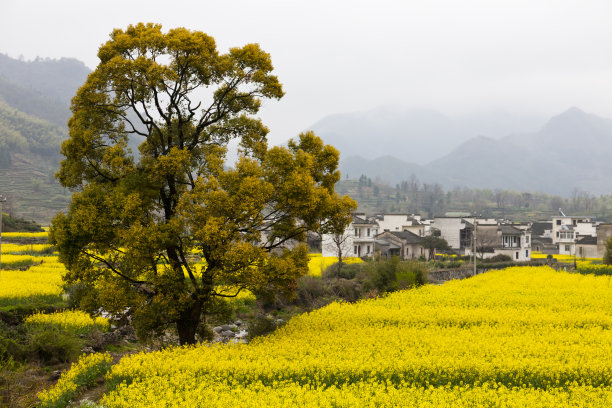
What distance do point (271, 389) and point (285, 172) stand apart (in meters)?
7.76

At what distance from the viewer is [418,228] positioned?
100438mm

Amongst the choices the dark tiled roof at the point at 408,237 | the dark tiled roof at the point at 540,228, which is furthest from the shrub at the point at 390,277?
the dark tiled roof at the point at 540,228

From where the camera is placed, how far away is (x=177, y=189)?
2044cm

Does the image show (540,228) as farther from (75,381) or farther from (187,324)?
(75,381)

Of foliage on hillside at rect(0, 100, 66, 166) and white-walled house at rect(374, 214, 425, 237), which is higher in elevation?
foliage on hillside at rect(0, 100, 66, 166)

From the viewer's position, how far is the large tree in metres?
17.6

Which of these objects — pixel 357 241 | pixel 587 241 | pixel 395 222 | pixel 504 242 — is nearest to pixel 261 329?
pixel 357 241

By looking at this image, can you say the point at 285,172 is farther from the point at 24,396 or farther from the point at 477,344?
the point at 24,396

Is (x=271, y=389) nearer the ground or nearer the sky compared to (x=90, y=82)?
nearer the ground

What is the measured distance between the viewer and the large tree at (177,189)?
693 inches

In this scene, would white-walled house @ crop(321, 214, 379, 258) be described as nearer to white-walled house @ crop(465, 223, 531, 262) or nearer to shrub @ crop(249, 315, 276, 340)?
white-walled house @ crop(465, 223, 531, 262)

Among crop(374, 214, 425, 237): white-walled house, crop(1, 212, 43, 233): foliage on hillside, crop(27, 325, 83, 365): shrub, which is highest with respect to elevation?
crop(374, 214, 425, 237): white-walled house

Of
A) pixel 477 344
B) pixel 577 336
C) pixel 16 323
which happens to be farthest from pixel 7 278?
pixel 577 336

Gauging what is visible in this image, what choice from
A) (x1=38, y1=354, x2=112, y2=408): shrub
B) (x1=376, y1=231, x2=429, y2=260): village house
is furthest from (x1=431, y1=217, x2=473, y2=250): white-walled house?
(x1=38, y1=354, x2=112, y2=408): shrub
